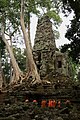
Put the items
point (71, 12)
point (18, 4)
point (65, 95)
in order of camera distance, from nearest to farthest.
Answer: point (65, 95) < point (71, 12) < point (18, 4)

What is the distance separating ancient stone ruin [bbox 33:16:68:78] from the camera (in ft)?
48.7

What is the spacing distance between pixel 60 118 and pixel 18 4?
1183 centimetres

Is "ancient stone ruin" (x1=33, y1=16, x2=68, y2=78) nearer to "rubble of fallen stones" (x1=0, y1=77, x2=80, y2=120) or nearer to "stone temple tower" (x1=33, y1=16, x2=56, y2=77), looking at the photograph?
"stone temple tower" (x1=33, y1=16, x2=56, y2=77)

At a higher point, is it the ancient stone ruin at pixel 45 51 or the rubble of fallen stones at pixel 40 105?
the ancient stone ruin at pixel 45 51

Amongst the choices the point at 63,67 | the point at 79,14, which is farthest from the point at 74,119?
the point at 63,67

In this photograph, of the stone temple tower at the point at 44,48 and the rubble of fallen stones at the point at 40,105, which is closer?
the rubble of fallen stones at the point at 40,105

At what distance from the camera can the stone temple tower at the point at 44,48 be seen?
1486 cm

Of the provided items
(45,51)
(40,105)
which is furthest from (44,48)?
(40,105)

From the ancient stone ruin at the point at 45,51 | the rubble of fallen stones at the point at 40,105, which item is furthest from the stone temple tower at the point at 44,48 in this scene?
the rubble of fallen stones at the point at 40,105

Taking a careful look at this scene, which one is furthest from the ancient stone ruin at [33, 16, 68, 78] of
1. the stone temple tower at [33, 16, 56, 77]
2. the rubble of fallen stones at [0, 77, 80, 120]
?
the rubble of fallen stones at [0, 77, 80, 120]

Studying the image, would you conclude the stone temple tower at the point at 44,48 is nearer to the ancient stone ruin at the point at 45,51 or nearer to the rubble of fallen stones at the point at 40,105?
the ancient stone ruin at the point at 45,51

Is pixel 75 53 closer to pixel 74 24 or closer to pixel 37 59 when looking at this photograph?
pixel 74 24

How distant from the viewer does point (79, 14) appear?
9.42 m

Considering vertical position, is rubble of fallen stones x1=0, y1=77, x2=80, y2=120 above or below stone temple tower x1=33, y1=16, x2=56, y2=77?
below
